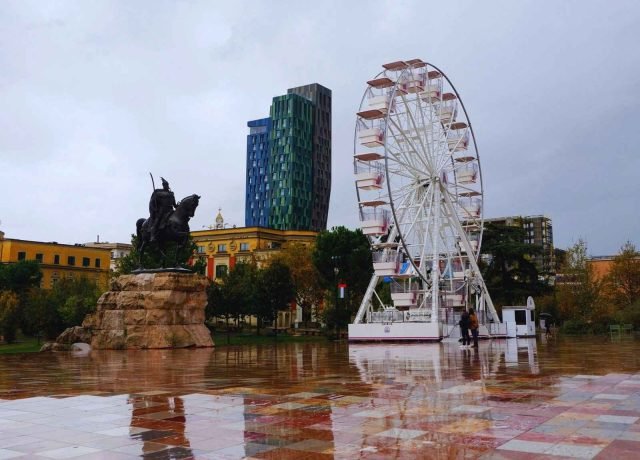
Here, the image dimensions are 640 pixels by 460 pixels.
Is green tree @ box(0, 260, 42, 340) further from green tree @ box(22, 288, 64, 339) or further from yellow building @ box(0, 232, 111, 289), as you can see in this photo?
green tree @ box(22, 288, 64, 339)

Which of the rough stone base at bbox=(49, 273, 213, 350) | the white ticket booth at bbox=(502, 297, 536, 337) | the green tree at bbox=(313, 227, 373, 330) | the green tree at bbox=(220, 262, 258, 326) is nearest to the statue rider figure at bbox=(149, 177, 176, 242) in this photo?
the rough stone base at bbox=(49, 273, 213, 350)

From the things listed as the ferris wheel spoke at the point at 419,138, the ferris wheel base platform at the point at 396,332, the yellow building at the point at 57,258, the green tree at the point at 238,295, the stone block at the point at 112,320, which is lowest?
the ferris wheel base platform at the point at 396,332

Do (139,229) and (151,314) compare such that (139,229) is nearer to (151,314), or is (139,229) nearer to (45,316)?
(151,314)

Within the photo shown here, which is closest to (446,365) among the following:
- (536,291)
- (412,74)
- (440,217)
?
(440,217)

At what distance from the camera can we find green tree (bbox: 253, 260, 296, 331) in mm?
64188

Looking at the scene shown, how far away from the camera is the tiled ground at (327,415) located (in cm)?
675

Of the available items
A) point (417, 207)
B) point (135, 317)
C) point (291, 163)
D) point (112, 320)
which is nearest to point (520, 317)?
point (417, 207)

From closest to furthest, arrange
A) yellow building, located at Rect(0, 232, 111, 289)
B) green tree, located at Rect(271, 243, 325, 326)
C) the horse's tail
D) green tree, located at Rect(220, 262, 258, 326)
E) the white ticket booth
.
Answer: the horse's tail, the white ticket booth, green tree, located at Rect(220, 262, 258, 326), green tree, located at Rect(271, 243, 325, 326), yellow building, located at Rect(0, 232, 111, 289)

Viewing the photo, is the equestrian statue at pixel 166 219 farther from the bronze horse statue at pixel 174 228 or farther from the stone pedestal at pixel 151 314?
the stone pedestal at pixel 151 314

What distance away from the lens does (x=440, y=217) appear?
45406mm

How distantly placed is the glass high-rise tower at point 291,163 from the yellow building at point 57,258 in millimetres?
54637

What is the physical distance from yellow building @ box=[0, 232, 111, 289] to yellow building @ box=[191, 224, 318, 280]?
50.1ft

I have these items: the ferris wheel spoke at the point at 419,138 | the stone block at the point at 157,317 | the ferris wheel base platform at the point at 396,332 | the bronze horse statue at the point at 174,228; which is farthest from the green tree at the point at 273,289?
the stone block at the point at 157,317

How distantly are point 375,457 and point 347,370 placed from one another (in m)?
10.7
